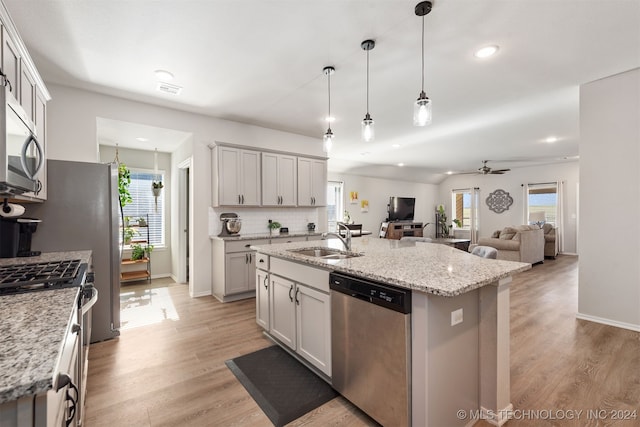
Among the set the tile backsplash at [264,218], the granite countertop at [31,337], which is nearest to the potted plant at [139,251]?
the tile backsplash at [264,218]

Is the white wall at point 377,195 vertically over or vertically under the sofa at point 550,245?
over

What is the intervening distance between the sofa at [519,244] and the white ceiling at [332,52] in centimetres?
277

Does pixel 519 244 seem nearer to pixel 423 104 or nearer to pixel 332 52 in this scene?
pixel 423 104

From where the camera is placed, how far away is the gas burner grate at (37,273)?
57.7 inches

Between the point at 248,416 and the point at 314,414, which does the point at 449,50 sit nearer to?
the point at 314,414

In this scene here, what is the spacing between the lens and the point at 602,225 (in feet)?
10.4

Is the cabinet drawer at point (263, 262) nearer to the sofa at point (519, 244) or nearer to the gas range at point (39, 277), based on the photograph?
the gas range at point (39, 277)

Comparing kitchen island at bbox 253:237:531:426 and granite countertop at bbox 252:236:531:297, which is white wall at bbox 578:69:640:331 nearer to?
granite countertop at bbox 252:236:531:297

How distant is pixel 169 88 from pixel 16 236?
2075 mm

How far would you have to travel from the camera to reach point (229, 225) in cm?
A: 435

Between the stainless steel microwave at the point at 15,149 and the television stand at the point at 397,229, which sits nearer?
the stainless steel microwave at the point at 15,149

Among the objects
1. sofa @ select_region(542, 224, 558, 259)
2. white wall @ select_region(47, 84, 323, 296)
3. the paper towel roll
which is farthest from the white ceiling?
sofa @ select_region(542, 224, 558, 259)

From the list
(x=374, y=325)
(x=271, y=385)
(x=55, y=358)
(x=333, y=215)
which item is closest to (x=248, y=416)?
(x=271, y=385)

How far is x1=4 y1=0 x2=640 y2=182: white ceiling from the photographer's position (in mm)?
2111
